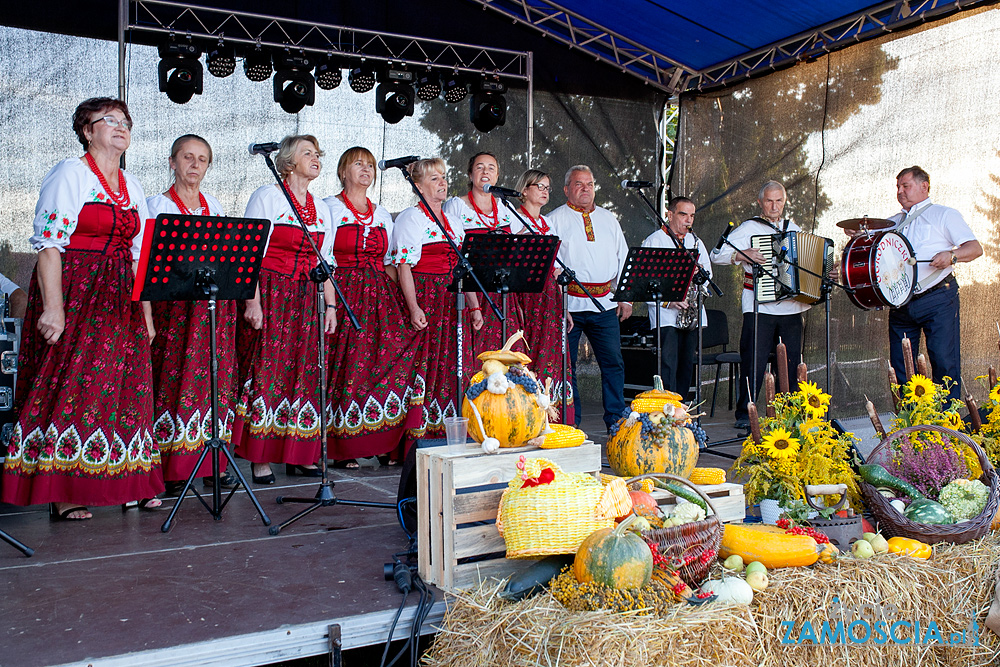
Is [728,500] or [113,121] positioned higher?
[113,121]

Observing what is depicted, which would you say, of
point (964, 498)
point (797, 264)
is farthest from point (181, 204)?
point (797, 264)

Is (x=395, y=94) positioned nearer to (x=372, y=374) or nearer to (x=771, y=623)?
(x=372, y=374)

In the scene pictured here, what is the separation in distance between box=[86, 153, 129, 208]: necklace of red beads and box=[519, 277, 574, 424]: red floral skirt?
2636 millimetres

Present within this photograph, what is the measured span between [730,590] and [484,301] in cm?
334

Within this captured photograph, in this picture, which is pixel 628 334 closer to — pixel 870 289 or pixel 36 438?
pixel 870 289

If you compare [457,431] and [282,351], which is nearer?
[457,431]

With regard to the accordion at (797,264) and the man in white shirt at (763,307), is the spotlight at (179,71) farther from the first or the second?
the accordion at (797,264)

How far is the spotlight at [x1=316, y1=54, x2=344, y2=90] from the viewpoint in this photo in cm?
713

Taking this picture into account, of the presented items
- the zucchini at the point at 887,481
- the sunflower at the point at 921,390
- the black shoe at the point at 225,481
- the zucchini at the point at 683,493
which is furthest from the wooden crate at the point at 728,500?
the black shoe at the point at 225,481

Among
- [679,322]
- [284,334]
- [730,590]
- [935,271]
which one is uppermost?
[935,271]

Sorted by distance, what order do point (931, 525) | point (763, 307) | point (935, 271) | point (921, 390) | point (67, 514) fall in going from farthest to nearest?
1. point (763, 307)
2. point (935, 271)
3. point (67, 514)
4. point (921, 390)
5. point (931, 525)

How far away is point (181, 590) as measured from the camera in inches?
113

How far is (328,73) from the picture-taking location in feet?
23.7

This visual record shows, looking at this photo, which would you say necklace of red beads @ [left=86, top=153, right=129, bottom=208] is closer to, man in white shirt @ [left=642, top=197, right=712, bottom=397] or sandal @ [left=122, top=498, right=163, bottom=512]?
sandal @ [left=122, top=498, right=163, bottom=512]
